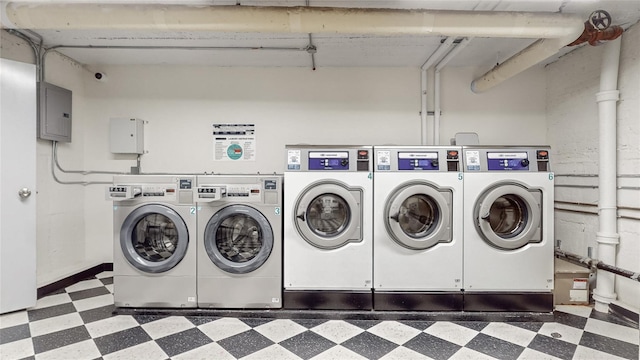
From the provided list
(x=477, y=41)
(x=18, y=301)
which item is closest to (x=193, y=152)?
(x=18, y=301)

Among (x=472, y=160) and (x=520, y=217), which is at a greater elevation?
(x=472, y=160)

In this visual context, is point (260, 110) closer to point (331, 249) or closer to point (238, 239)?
point (238, 239)

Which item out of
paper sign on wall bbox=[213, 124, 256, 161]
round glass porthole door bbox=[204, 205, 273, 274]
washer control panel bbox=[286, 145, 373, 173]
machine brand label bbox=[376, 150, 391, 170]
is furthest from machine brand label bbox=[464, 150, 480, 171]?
paper sign on wall bbox=[213, 124, 256, 161]

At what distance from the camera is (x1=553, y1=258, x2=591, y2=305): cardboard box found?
2.61 meters

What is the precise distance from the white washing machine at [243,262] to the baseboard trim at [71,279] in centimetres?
168

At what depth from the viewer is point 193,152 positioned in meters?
3.54

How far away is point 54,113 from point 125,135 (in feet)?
2.11

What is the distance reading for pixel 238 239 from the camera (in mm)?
2654

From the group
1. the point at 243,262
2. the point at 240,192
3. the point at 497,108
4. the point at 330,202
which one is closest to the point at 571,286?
the point at 497,108

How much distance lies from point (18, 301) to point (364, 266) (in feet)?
9.75

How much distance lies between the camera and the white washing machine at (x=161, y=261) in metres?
2.49

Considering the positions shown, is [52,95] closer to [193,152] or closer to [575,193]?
[193,152]

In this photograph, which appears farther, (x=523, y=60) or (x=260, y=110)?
(x=260, y=110)

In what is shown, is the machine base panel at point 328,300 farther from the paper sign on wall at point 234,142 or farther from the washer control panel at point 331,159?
the paper sign on wall at point 234,142
